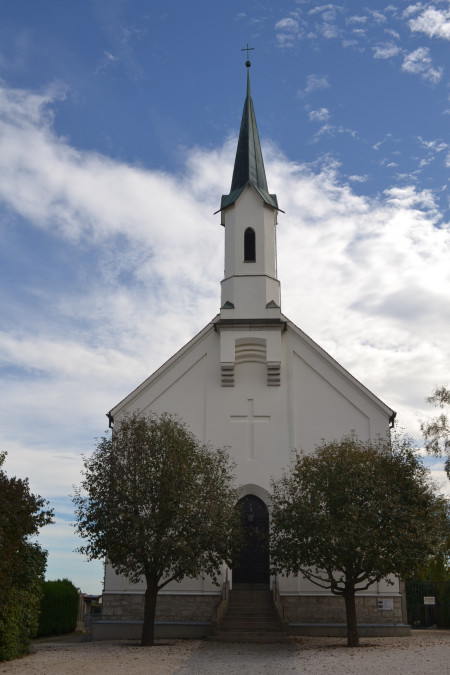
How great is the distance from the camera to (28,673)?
1584 centimetres

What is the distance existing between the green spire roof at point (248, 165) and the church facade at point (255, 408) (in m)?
2.98

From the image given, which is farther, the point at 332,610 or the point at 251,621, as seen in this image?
the point at 332,610

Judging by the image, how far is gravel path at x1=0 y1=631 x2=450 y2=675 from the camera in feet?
51.5

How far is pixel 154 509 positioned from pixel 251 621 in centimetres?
558

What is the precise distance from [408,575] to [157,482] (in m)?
8.27

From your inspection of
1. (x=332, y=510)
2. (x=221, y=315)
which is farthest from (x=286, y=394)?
(x=332, y=510)

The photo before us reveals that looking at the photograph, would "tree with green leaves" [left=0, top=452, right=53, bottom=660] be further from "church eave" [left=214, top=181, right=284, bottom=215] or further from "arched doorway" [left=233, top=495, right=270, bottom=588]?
"church eave" [left=214, top=181, right=284, bottom=215]

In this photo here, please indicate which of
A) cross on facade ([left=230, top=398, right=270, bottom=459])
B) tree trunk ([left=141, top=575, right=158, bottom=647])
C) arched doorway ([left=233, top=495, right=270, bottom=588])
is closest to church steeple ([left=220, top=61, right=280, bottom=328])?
cross on facade ([left=230, top=398, right=270, bottom=459])

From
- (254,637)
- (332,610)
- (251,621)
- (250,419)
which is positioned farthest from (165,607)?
(250,419)

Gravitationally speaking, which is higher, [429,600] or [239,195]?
[239,195]

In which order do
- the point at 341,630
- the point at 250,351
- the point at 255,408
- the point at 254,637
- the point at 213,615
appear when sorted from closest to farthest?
1. the point at 254,637
2. the point at 341,630
3. the point at 213,615
4. the point at 255,408
5. the point at 250,351

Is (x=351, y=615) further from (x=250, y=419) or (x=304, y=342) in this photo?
(x=304, y=342)

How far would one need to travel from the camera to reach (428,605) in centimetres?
3059

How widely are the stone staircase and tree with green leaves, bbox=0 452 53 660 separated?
20.3 feet
